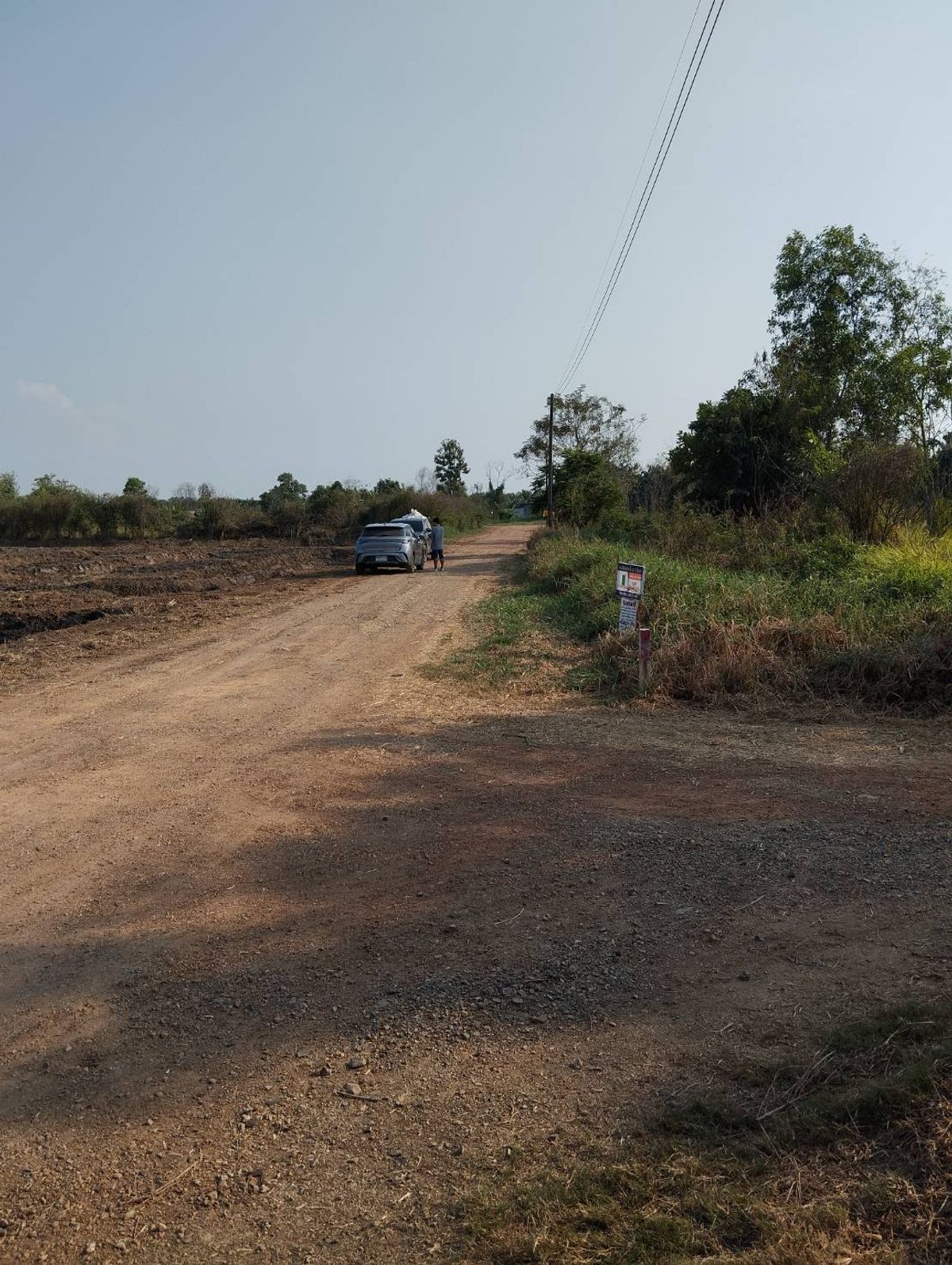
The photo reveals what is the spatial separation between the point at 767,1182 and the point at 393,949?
2.10 metres

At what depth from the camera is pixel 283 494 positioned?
59.3 metres

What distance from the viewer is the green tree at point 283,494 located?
171 feet

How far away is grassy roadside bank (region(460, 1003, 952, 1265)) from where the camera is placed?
2.57m

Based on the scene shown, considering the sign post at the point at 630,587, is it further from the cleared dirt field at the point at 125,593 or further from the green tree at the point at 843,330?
the green tree at the point at 843,330

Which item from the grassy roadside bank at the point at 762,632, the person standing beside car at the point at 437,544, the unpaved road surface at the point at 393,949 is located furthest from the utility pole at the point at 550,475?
the unpaved road surface at the point at 393,949

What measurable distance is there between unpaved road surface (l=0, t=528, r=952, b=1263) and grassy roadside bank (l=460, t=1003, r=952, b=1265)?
17 centimetres

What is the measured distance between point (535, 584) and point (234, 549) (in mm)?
23286

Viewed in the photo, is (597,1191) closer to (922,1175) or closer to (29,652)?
(922,1175)

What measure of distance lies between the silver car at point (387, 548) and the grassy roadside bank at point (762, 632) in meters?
10.0

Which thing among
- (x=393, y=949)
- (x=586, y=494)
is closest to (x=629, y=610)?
(x=393, y=949)

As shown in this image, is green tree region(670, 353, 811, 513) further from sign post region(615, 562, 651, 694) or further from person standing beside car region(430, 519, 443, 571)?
sign post region(615, 562, 651, 694)

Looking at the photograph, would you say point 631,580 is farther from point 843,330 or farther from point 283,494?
point 283,494

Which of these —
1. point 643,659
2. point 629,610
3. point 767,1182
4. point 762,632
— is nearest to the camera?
point 767,1182

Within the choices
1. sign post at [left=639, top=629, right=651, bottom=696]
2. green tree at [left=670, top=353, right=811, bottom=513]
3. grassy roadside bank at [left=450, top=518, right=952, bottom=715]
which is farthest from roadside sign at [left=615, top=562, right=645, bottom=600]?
green tree at [left=670, top=353, right=811, bottom=513]
